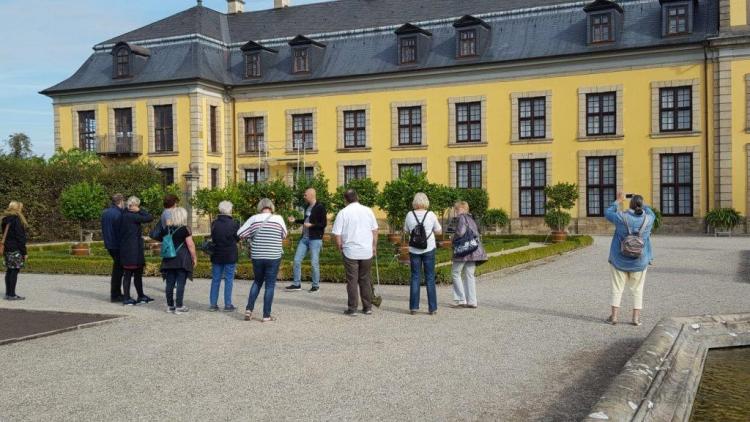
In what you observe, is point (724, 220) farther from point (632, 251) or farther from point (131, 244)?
point (131, 244)

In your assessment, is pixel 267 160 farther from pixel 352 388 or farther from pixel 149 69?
pixel 352 388

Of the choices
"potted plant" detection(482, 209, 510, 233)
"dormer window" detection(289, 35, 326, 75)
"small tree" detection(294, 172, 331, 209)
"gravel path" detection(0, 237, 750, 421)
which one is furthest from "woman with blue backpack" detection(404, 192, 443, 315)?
"dormer window" detection(289, 35, 326, 75)

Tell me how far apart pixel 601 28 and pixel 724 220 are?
9.21 metres

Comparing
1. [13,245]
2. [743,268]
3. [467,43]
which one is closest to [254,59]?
[467,43]

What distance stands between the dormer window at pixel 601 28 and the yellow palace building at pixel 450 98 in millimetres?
55

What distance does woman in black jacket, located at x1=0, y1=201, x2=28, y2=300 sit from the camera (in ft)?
41.2

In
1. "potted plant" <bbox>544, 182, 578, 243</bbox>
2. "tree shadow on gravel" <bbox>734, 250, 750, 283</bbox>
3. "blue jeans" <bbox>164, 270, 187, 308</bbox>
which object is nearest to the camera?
"blue jeans" <bbox>164, 270, 187, 308</bbox>

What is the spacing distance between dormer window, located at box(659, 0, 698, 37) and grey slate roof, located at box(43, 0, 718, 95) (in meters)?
0.35

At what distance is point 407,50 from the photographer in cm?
3509

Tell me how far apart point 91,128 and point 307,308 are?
31.7m

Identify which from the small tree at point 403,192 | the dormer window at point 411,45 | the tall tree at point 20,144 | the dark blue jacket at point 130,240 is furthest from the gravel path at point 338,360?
the tall tree at point 20,144

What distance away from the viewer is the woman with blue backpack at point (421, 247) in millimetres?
10211

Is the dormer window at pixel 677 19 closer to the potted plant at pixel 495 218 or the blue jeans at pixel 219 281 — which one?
the potted plant at pixel 495 218

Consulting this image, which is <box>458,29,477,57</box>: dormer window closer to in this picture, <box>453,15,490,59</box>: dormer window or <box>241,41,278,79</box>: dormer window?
<box>453,15,490,59</box>: dormer window
